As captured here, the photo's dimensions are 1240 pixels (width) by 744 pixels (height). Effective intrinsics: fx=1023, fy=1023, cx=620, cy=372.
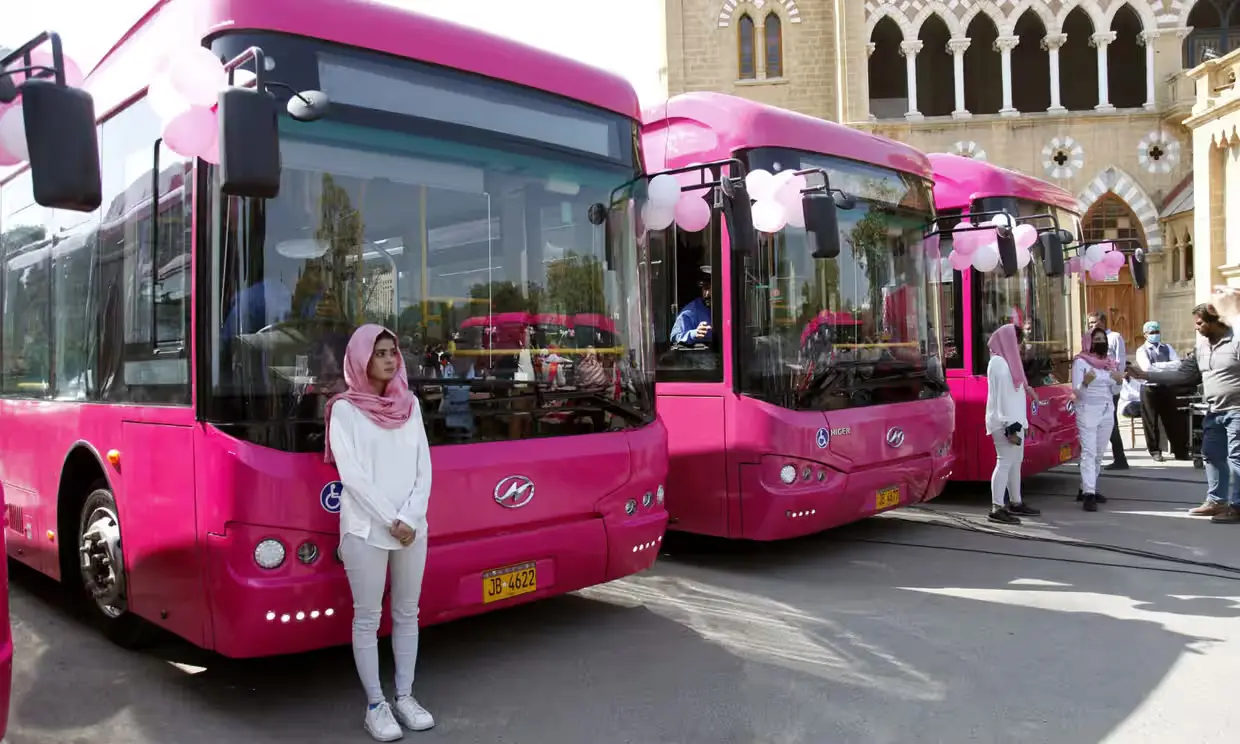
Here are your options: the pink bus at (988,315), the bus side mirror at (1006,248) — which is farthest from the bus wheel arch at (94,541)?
the pink bus at (988,315)

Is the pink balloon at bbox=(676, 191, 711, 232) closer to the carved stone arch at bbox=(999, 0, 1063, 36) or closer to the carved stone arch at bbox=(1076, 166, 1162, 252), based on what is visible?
the carved stone arch at bbox=(1076, 166, 1162, 252)

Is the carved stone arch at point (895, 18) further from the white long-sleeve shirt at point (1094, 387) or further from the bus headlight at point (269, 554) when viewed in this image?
the bus headlight at point (269, 554)

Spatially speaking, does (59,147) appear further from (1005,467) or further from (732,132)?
(1005,467)

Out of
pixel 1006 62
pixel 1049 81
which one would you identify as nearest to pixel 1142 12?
pixel 1049 81

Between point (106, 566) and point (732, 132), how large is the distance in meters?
4.49

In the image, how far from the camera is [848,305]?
23.3 feet

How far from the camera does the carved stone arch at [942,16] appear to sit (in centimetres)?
2941

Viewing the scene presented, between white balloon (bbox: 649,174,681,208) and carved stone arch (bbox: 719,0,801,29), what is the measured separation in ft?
80.8

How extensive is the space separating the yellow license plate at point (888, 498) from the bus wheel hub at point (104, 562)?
4865 millimetres

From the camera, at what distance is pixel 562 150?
16.6ft

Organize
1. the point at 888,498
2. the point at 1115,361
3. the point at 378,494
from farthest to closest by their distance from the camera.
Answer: the point at 1115,361 < the point at 888,498 < the point at 378,494

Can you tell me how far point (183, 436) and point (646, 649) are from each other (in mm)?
2521

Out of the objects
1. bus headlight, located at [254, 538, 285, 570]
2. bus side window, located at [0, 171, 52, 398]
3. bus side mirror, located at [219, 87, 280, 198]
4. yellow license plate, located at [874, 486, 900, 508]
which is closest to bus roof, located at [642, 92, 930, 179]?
yellow license plate, located at [874, 486, 900, 508]

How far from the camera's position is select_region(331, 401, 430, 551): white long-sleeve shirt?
12.9 ft
